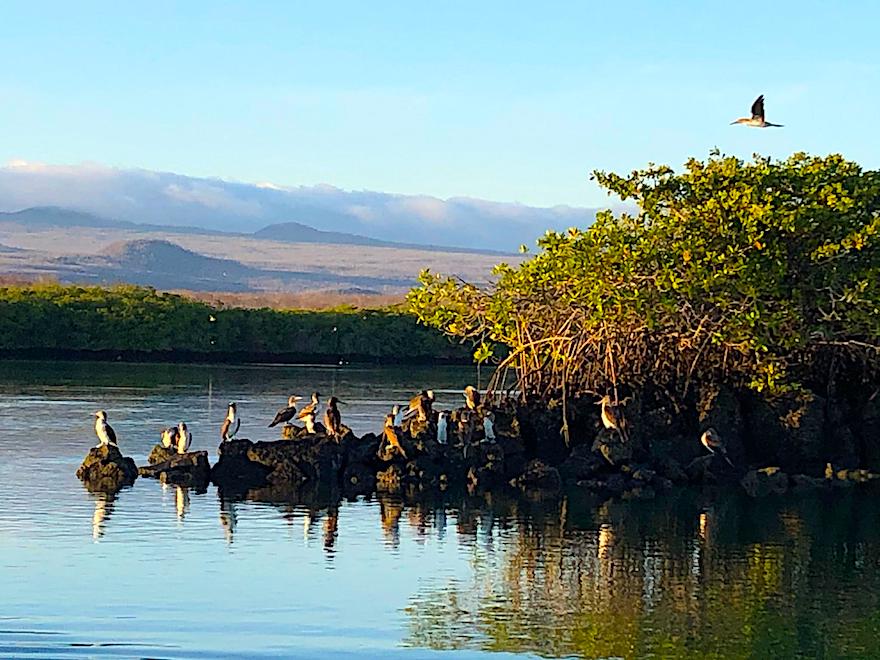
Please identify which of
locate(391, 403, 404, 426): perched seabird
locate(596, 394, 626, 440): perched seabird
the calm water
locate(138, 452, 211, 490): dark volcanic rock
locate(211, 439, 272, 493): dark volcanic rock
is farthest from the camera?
locate(391, 403, 404, 426): perched seabird

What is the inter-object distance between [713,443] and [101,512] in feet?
36.5

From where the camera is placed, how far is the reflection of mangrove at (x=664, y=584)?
1681cm

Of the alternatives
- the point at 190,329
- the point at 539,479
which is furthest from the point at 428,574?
the point at 190,329

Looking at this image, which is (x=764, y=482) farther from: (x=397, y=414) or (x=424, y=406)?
(x=397, y=414)

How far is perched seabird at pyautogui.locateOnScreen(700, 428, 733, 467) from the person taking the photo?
99.0 ft

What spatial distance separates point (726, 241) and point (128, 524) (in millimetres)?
12085

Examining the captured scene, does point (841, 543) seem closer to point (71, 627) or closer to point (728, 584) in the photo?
point (728, 584)

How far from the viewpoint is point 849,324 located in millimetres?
30641

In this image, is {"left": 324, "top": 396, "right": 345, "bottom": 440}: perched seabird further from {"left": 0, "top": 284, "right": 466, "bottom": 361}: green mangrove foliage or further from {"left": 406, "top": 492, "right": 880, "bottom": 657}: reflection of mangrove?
{"left": 0, "top": 284, "right": 466, "bottom": 361}: green mangrove foliage

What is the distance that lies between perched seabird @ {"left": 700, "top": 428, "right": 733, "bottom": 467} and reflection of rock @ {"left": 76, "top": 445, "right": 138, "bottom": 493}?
9806mm

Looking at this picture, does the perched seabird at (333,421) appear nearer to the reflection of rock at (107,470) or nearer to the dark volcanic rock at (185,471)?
the dark volcanic rock at (185,471)

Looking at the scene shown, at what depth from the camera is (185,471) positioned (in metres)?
28.3

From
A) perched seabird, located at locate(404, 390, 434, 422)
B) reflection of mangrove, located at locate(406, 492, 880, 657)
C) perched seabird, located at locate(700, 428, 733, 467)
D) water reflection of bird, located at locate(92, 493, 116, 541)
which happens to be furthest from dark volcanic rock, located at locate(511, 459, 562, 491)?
water reflection of bird, located at locate(92, 493, 116, 541)

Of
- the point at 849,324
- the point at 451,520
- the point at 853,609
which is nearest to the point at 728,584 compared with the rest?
the point at 853,609
